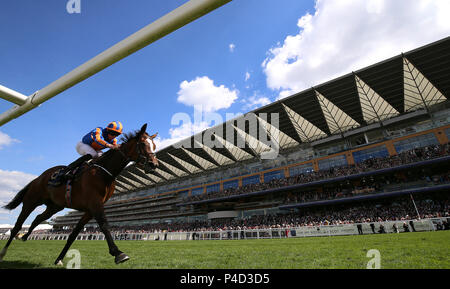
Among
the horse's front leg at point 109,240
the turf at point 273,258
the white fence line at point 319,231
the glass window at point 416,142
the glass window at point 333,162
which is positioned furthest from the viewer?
the glass window at point 333,162

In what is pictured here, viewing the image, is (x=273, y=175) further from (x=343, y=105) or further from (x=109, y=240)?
(x=109, y=240)

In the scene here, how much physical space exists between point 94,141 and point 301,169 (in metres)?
34.5

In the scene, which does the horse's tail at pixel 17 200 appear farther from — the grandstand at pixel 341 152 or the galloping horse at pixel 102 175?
the grandstand at pixel 341 152

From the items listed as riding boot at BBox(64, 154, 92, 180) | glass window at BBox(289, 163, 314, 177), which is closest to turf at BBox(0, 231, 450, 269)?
riding boot at BBox(64, 154, 92, 180)

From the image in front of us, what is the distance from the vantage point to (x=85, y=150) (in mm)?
4332

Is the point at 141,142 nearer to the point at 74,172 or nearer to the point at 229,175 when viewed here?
the point at 74,172

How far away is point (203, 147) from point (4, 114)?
40121 mm

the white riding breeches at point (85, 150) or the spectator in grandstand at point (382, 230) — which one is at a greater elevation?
the white riding breeches at point (85, 150)

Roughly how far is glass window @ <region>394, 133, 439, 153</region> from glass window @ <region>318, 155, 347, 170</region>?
6.40m

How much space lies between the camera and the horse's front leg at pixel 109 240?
2.70m

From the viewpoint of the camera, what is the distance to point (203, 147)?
4344 centimetres

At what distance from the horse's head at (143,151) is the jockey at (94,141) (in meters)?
0.39

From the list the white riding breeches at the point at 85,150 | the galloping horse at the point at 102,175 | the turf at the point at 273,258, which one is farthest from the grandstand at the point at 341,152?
the white riding breeches at the point at 85,150
